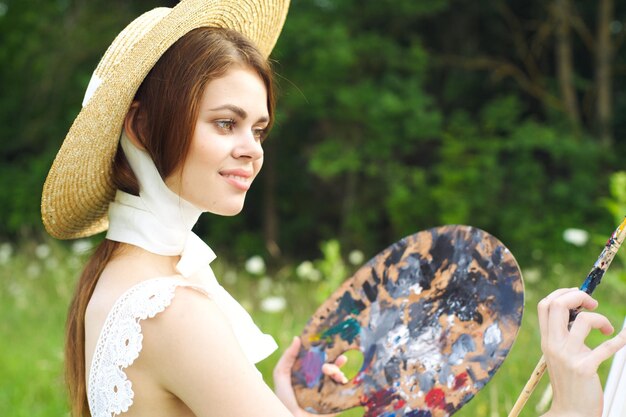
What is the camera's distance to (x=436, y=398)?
1594mm

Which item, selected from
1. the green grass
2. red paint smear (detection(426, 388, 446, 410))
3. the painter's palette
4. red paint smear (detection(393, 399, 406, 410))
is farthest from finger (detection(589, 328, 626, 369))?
the green grass

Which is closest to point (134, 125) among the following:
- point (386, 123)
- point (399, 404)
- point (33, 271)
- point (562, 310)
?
point (399, 404)

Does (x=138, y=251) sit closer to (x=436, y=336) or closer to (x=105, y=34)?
(x=436, y=336)

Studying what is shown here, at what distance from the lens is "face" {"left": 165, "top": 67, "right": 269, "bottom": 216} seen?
1.57m

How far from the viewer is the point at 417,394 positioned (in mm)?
1650

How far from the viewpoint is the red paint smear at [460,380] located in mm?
1562

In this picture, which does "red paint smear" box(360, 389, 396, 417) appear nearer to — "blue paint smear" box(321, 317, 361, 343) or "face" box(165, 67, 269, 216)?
"blue paint smear" box(321, 317, 361, 343)

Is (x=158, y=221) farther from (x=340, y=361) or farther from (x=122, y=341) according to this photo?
(x=340, y=361)

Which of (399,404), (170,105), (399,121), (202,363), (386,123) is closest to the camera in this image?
(202,363)

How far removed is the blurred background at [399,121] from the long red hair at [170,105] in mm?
6714

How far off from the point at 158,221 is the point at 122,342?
254 mm

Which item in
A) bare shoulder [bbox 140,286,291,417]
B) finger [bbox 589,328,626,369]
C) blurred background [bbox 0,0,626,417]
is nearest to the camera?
finger [bbox 589,328,626,369]

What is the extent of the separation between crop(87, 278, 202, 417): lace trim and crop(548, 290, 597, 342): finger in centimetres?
62

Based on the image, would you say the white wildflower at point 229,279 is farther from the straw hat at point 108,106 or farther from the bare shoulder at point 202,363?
the bare shoulder at point 202,363
